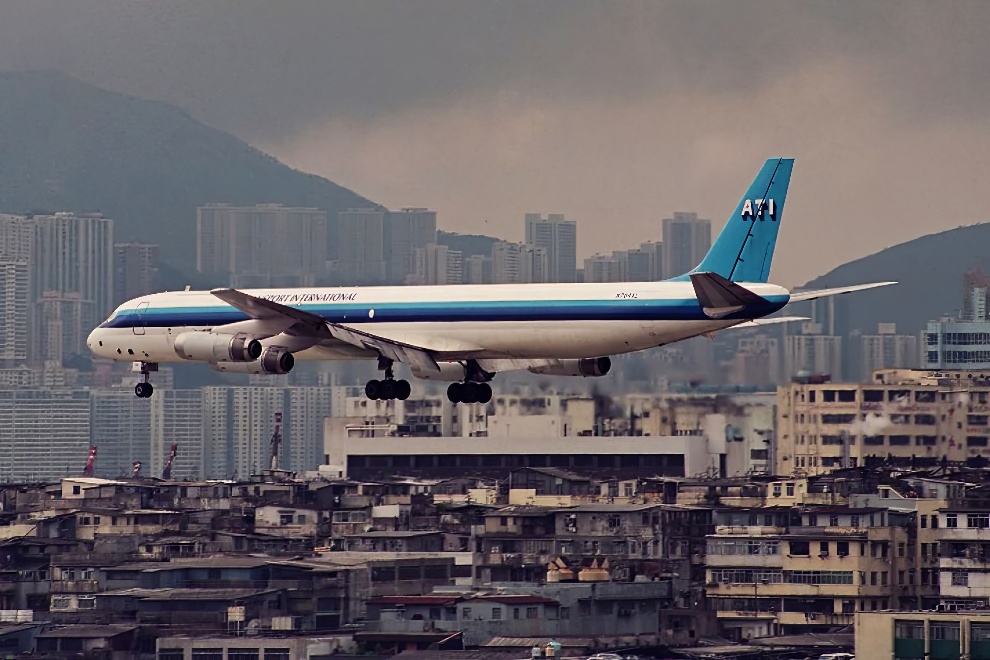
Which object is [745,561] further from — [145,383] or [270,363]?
[270,363]

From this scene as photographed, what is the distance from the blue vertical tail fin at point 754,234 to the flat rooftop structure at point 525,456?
9233 centimetres

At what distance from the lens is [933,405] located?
184 meters

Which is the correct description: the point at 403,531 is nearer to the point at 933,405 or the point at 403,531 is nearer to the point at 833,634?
the point at 833,634

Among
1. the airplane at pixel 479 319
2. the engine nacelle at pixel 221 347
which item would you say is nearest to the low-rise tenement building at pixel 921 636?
the airplane at pixel 479 319

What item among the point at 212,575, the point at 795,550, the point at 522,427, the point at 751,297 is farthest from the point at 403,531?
the point at 751,297

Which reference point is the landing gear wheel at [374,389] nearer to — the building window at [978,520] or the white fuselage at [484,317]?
the white fuselage at [484,317]

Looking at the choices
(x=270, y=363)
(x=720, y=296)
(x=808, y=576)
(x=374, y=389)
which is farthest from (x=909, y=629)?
(x=270, y=363)

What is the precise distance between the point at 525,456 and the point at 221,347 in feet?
349

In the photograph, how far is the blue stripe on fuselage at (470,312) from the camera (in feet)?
248

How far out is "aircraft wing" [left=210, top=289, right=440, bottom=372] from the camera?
8012cm

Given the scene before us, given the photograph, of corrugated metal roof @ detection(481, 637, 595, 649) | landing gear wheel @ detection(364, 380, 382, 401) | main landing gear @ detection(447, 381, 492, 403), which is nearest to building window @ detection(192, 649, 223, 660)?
corrugated metal roof @ detection(481, 637, 595, 649)

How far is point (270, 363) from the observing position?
3172 inches

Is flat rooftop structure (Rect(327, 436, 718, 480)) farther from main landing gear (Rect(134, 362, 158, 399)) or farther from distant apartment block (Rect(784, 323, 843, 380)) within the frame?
main landing gear (Rect(134, 362, 158, 399))

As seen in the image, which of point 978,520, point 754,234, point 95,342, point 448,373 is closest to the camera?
point 754,234
